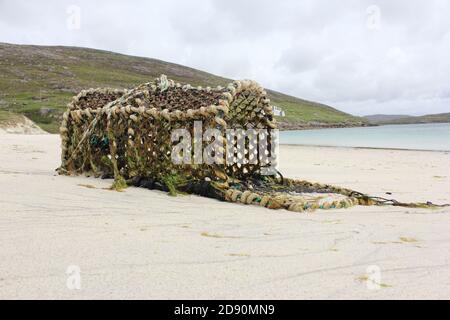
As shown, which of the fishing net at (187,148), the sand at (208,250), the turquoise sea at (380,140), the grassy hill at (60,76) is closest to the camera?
the sand at (208,250)

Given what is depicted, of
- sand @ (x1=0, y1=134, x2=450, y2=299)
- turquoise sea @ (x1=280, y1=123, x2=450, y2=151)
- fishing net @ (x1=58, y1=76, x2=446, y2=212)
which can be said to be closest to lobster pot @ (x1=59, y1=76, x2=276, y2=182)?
fishing net @ (x1=58, y1=76, x2=446, y2=212)

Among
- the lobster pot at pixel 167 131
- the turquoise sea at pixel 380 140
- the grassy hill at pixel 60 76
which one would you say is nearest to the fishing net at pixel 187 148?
the lobster pot at pixel 167 131

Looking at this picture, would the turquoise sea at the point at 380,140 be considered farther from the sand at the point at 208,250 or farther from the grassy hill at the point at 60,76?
the sand at the point at 208,250

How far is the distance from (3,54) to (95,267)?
110 meters

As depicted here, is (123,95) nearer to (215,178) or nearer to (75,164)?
(75,164)

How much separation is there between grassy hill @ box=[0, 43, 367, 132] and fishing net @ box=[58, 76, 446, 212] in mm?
25948

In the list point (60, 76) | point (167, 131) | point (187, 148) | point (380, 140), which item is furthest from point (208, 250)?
point (60, 76)

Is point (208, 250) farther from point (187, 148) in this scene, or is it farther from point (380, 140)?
point (380, 140)

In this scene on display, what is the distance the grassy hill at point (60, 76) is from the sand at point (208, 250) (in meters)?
28.6

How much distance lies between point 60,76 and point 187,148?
277 feet

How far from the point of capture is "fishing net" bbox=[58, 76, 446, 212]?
5.03 metres

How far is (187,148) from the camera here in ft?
17.0

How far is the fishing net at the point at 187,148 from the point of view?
5027mm
